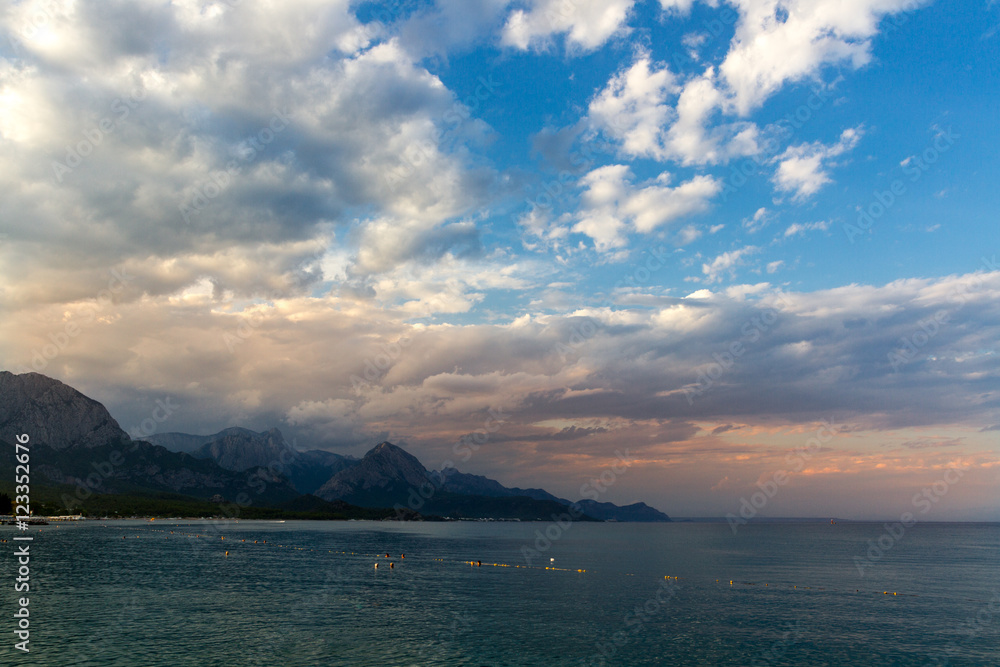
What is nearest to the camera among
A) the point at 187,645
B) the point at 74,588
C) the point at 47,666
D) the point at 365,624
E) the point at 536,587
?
the point at 47,666

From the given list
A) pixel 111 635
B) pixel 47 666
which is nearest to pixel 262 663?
pixel 47 666

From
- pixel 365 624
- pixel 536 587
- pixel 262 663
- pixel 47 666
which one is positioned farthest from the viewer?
pixel 536 587

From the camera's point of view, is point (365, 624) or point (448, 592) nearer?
point (365, 624)

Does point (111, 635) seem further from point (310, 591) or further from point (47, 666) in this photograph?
point (310, 591)

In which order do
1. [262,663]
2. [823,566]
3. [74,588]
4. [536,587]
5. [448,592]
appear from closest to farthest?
1. [262,663]
2. [74,588]
3. [448,592]
4. [536,587]
5. [823,566]

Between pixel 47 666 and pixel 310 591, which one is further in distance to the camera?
pixel 310 591

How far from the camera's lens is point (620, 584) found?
447 feet

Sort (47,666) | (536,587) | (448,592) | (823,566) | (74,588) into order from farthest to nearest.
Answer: (823,566), (536,587), (448,592), (74,588), (47,666)

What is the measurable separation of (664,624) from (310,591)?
6871 cm

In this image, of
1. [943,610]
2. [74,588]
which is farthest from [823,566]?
[74,588]

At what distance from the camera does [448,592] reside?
391 feet

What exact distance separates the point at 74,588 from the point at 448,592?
234 ft

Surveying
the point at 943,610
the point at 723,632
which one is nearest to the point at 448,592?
the point at 723,632

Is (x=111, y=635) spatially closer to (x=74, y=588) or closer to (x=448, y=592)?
(x=74, y=588)
